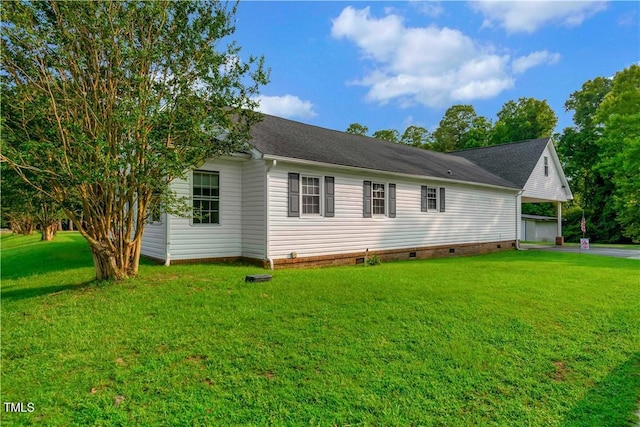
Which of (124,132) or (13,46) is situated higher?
(13,46)

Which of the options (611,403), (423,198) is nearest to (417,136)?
(423,198)

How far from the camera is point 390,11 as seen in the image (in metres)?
11.0

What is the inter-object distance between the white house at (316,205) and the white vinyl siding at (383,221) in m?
0.04

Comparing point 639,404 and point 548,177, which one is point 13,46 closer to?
point 639,404

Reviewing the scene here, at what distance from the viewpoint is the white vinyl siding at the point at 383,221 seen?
32.9ft

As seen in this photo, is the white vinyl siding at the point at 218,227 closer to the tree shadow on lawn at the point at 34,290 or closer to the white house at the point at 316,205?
the white house at the point at 316,205

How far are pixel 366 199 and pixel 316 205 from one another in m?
2.22

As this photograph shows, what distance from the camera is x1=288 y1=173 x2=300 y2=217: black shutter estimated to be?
10.2 m

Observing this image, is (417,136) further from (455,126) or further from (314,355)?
(314,355)

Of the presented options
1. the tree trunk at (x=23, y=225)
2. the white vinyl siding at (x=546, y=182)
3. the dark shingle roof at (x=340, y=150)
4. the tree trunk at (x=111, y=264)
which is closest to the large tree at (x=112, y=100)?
the tree trunk at (x=111, y=264)

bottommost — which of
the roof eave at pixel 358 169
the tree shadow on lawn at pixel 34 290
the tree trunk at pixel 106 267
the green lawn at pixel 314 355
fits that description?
the green lawn at pixel 314 355

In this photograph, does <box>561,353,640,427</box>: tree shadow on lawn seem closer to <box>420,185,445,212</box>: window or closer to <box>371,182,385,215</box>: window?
<box>371,182,385,215</box>: window

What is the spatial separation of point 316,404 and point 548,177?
2453 cm

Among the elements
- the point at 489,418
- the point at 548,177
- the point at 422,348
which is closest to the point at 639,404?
the point at 489,418
